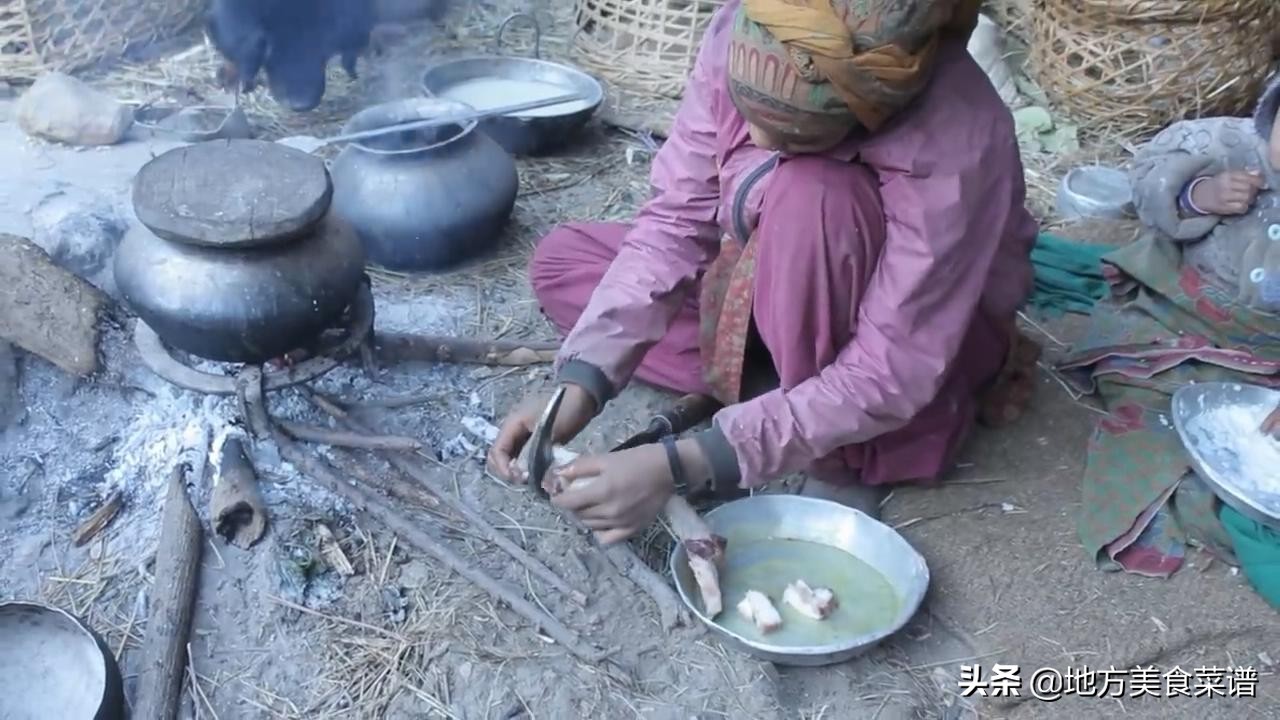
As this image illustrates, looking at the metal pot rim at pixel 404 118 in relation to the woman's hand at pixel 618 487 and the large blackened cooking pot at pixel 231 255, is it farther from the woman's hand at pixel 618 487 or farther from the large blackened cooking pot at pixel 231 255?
the woman's hand at pixel 618 487

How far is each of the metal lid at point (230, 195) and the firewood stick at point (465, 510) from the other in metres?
0.49

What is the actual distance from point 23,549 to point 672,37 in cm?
302

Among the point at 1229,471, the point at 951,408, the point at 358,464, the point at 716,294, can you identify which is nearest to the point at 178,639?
the point at 358,464

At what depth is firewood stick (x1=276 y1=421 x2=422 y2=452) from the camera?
7.75ft

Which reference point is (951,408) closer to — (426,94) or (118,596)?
(118,596)

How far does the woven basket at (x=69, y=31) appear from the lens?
414 centimetres

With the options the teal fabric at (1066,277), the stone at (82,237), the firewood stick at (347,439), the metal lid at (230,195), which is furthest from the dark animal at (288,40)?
the teal fabric at (1066,277)

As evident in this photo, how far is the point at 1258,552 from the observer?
224 centimetres

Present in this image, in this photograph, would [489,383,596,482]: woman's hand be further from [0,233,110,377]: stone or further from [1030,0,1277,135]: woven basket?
[1030,0,1277,135]: woven basket

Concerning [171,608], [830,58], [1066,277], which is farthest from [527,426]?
[1066,277]

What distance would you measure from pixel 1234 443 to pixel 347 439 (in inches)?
74.2

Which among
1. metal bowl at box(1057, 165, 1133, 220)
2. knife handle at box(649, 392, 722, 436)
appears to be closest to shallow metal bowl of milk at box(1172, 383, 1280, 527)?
knife handle at box(649, 392, 722, 436)

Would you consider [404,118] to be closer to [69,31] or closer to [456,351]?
[456,351]

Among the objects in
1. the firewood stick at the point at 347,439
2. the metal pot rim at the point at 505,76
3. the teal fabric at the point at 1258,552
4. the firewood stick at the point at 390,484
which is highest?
the teal fabric at the point at 1258,552
